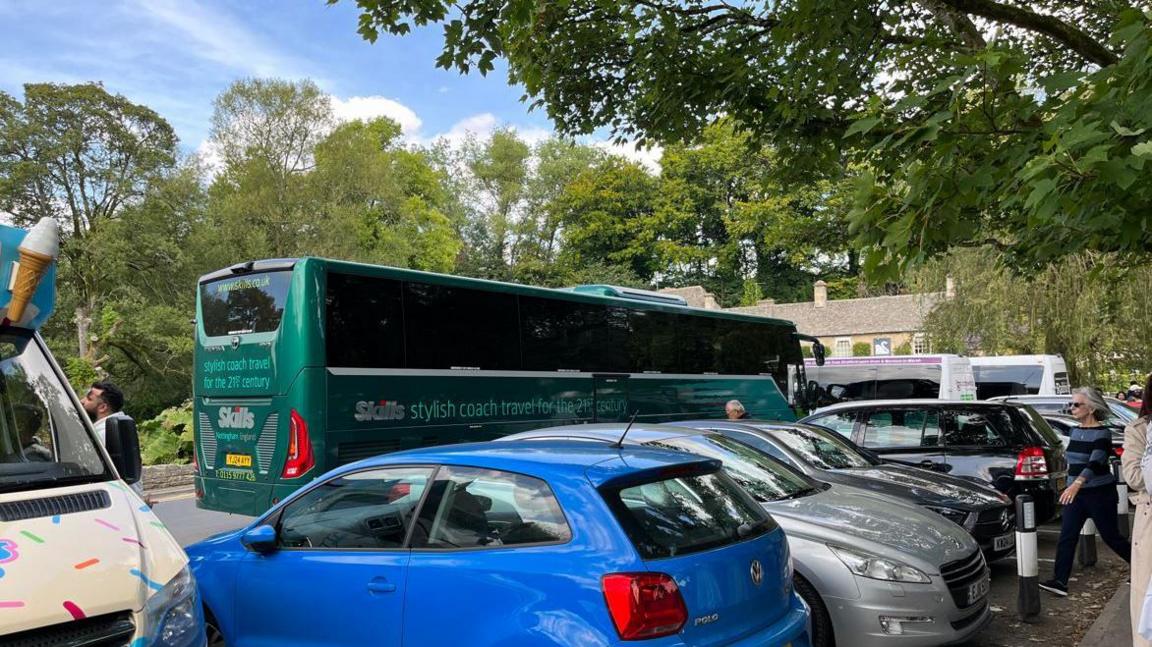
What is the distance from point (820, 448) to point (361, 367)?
4.87 m

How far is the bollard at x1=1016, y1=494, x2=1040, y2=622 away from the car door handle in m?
4.83

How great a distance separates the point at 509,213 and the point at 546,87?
185 feet

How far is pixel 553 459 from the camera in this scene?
4.10m

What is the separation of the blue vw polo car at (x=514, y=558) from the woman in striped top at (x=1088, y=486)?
4.17 meters

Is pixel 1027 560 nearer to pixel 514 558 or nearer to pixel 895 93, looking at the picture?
pixel 514 558

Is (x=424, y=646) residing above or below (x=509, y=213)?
below

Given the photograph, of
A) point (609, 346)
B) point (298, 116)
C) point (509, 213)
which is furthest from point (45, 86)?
point (509, 213)

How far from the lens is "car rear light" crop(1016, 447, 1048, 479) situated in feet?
29.7

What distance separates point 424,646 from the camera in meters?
3.89

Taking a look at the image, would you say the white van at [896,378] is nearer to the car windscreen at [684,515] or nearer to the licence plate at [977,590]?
the licence plate at [977,590]

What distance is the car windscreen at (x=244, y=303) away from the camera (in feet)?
30.3

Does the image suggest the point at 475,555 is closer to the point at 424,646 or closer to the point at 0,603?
the point at 424,646

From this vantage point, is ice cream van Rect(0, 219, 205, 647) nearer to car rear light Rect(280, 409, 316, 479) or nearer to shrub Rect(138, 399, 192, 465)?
car rear light Rect(280, 409, 316, 479)

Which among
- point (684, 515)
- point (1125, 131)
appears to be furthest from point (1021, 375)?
point (684, 515)
